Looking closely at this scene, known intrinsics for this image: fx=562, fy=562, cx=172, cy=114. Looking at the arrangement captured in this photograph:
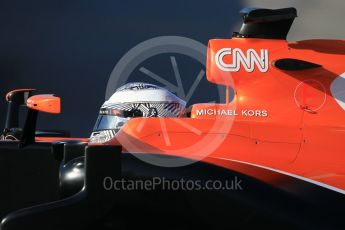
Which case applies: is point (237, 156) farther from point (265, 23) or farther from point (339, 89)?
point (265, 23)

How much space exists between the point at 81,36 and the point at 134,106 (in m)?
5.12

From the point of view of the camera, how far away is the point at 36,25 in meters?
8.44

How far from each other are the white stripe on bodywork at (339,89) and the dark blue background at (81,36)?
4.78 m

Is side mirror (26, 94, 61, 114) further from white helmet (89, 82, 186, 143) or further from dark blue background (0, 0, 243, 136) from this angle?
dark blue background (0, 0, 243, 136)

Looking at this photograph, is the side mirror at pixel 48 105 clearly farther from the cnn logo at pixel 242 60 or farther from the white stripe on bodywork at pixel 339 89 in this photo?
the white stripe on bodywork at pixel 339 89

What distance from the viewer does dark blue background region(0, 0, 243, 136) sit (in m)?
7.61

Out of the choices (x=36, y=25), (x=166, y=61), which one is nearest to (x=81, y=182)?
(x=166, y=61)

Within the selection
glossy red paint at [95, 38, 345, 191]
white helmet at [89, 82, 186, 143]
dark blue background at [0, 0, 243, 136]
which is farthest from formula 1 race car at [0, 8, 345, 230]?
dark blue background at [0, 0, 243, 136]

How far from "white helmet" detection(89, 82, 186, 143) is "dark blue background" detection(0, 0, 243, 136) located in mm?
4215

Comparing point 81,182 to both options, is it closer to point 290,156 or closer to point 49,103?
point 49,103

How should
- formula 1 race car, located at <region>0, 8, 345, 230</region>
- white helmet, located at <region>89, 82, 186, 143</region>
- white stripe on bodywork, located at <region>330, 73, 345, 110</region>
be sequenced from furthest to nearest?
white helmet, located at <region>89, 82, 186, 143</region> → white stripe on bodywork, located at <region>330, 73, 345, 110</region> → formula 1 race car, located at <region>0, 8, 345, 230</region>

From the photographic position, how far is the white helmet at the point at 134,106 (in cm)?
329

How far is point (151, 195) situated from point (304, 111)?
2.89 feet

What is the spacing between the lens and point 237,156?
2.54 meters
